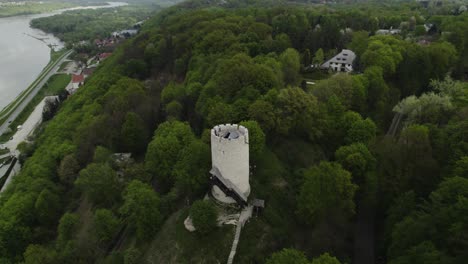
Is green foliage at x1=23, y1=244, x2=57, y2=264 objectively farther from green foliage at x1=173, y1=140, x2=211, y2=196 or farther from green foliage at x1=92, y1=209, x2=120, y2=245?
green foliage at x1=173, y1=140, x2=211, y2=196

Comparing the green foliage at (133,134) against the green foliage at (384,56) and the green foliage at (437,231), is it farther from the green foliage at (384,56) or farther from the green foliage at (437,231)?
Answer: the green foliage at (384,56)

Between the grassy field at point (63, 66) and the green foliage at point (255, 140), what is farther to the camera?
the grassy field at point (63, 66)

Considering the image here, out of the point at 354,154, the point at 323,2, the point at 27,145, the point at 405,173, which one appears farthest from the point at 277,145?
the point at 323,2

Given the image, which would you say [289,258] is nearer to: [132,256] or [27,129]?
[132,256]

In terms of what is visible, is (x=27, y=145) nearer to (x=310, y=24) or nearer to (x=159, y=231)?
(x=159, y=231)

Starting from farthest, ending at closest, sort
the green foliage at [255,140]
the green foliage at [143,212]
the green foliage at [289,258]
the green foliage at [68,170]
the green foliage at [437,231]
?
the green foliage at [68,170] → the green foliage at [255,140] → the green foliage at [143,212] → the green foliage at [289,258] → the green foliage at [437,231]

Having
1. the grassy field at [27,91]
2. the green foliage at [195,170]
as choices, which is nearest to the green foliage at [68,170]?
the green foliage at [195,170]
